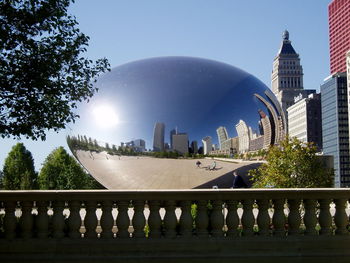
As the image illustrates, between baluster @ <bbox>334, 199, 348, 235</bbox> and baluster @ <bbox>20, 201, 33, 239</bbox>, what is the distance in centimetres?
431

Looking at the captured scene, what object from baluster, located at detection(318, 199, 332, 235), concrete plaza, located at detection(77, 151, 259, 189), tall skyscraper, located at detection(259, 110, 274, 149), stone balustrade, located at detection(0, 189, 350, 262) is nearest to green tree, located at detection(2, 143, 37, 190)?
concrete plaza, located at detection(77, 151, 259, 189)

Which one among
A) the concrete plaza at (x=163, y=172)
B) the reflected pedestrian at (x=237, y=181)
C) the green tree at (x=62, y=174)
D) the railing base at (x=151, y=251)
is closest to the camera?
the railing base at (x=151, y=251)

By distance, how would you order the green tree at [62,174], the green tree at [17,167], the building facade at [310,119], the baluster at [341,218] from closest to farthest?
the baluster at [341,218], the green tree at [62,174], the green tree at [17,167], the building facade at [310,119]

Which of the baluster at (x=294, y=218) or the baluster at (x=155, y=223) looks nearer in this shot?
the baluster at (x=155, y=223)

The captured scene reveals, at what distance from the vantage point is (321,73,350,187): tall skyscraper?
483ft

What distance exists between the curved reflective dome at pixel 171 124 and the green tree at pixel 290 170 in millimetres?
1563

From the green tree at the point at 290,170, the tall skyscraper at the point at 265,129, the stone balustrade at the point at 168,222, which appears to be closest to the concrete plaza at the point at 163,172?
the tall skyscraper at the point at 265,129

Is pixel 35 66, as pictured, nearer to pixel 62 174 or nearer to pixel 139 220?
pixel 139 220

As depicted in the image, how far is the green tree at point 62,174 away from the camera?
5147cm

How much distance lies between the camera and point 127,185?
43.8 ft

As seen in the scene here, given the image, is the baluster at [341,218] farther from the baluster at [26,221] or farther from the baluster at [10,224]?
the baluster at [10,224]

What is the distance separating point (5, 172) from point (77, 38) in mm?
53419

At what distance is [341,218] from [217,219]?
1.77 meters

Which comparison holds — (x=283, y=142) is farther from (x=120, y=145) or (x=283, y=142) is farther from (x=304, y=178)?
(x=120, y=145)
